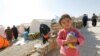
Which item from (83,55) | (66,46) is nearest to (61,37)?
(66,46)

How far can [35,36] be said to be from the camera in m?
23.2

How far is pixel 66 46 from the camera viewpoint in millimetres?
4457

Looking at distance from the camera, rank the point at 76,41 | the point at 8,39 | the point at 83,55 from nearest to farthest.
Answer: the point at 76,41
the point at 83,55
the point at 8,39

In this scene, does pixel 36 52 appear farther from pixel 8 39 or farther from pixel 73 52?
pixel 8 39

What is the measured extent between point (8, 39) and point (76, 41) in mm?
19191

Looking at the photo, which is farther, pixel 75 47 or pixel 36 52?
pixel 36 52

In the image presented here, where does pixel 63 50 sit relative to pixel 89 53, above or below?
above

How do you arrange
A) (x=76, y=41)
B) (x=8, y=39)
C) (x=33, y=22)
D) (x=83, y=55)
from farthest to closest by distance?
(x=33, y=22) < (x=8, y=39) < (x=83, y=55) < (x=76, y=41)

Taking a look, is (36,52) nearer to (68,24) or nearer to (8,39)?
(68,24)

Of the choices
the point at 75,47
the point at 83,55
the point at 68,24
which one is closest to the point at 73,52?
the point at 75,47

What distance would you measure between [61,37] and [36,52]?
4.08 metres

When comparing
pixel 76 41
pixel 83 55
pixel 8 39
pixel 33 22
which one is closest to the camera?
pixel 76 41

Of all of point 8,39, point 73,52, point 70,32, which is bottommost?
point 8,39

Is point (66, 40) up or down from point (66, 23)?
down
